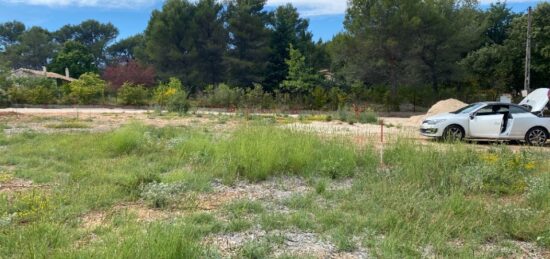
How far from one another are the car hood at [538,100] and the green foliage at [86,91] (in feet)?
95.7

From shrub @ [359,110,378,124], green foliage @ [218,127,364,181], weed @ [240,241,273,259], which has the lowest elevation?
weed @ [240,241,273,259]

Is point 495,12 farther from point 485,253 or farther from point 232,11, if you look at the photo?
point 485,253

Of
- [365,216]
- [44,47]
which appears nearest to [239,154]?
[365,216]

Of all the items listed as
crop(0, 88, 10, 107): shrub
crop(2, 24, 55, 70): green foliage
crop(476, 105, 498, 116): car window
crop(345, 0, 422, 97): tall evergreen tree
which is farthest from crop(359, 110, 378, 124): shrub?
crop(2, 24, 55, 70): green foliage

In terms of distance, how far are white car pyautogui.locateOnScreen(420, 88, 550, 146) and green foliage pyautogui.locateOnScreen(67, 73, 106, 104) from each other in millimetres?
27367

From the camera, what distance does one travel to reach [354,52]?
118ft

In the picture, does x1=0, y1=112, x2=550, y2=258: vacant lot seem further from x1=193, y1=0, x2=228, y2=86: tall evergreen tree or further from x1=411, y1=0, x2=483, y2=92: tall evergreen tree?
x1=193, y1=0, x2=228, y2=86: tall evergreen tree

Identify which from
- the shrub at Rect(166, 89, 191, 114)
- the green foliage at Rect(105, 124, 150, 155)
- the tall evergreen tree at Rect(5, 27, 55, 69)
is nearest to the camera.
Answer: the green foliage at Rect(105, 124, 150, 155)

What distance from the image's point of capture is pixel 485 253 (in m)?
4.46

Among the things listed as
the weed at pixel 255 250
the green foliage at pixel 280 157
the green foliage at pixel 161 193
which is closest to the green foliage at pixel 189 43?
the green foliage at pixel 280 157

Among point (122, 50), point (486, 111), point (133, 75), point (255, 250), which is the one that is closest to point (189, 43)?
point (133, 75)

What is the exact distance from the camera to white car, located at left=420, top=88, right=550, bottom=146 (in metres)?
13.8

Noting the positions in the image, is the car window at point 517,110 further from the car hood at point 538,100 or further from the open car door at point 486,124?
the open car door at point 486,124

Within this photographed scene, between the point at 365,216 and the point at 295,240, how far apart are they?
1.13 metres
